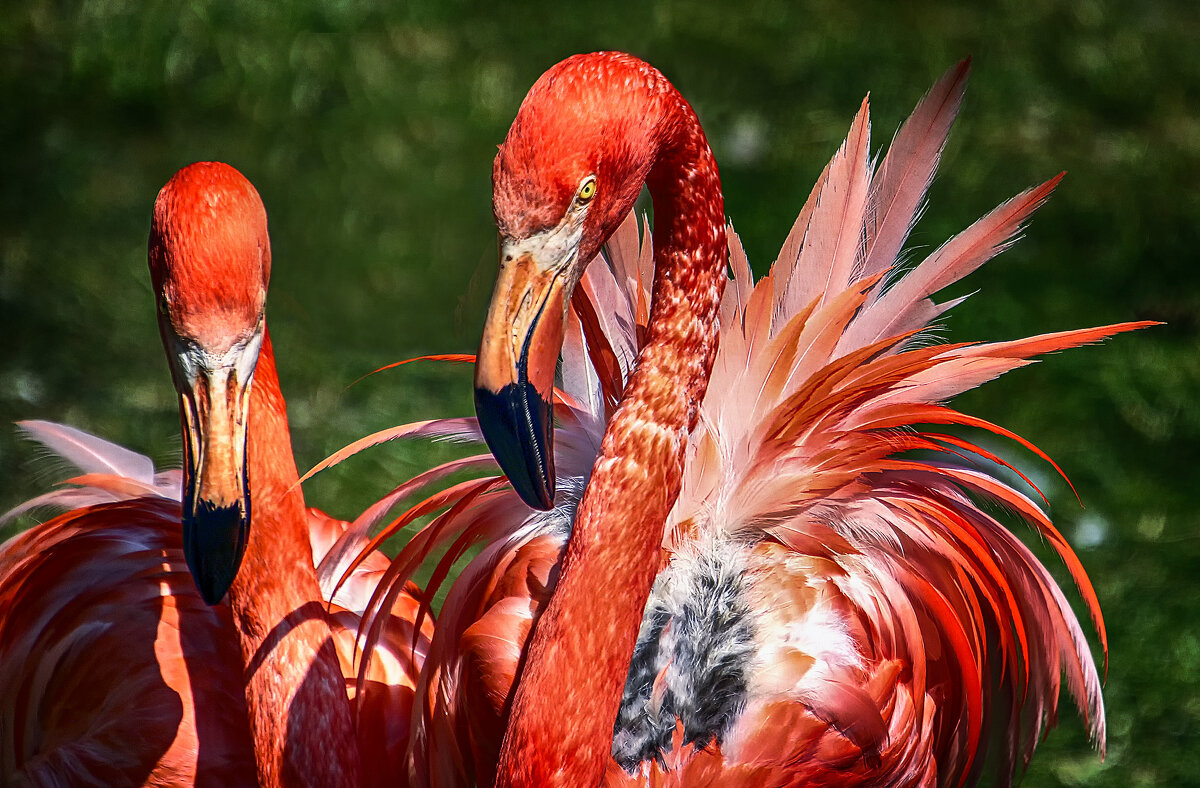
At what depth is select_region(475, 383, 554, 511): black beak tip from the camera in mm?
1353

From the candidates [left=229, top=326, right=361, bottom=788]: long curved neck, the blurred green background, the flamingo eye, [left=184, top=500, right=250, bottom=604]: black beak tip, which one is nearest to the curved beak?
[left=184, top=500, right=250, bottom=604]: black beak tip

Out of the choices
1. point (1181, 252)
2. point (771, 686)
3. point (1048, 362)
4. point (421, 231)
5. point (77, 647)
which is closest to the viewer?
point (771, 686)

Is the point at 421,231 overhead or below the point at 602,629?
→ overhead

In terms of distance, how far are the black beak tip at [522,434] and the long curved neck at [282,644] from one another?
56 centimetres

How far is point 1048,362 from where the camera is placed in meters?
3.76

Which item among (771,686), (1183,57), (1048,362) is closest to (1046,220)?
(1048,362)

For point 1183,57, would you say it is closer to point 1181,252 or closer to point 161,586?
point 1181,252

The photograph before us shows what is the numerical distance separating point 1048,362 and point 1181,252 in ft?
2.69

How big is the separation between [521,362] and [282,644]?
2.27ft

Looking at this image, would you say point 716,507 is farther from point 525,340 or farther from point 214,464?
point 214,464

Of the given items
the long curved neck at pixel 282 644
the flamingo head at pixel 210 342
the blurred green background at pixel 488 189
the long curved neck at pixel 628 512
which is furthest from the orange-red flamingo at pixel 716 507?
the blurred green background at pixel 488 189

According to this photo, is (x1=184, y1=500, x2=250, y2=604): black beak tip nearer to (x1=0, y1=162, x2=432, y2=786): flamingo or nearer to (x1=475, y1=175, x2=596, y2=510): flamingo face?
(x1=0, y1=162, x2=432, y2=786): flamingo

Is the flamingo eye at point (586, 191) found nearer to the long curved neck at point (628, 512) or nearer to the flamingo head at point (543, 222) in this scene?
the flamingo head at point (543, 222)

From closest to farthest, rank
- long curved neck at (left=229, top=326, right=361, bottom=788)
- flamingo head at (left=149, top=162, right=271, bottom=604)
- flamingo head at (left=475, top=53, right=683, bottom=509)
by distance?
flamingo head at (left=475, top=53, right=683, bottom=509)
flamingo head at (left=149, top=162, right=271, bottom=604)
long curved neck at (left=229, top=326, right=361, bottom=788)
